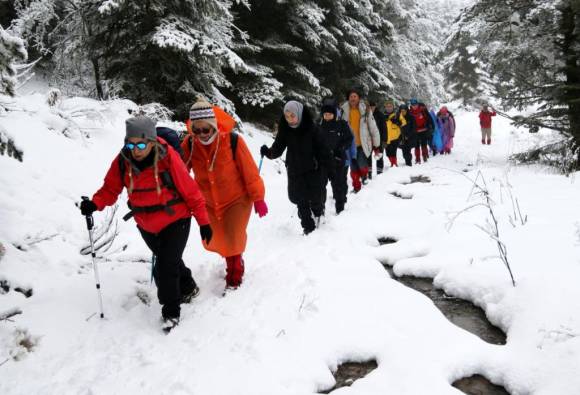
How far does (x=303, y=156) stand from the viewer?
256 inches

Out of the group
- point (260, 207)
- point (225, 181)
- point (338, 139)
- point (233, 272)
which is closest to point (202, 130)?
point (225, 181)

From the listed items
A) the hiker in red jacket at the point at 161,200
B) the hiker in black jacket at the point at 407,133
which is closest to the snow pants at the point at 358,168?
the hiker in black jacket at the point at 407,133

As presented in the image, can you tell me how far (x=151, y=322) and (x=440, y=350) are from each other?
2.65 meters

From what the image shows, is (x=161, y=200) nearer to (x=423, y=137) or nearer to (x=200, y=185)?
(x=200, y=185)

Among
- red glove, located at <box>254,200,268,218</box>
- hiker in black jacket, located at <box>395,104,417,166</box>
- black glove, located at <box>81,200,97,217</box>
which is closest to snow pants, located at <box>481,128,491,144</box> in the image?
hiker in black jacket, located at <box>395,104,417,166</box>

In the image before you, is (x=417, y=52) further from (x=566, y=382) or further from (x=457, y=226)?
(x=566, y=382)

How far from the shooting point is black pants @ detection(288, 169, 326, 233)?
660 cm

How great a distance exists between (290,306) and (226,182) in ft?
5.06

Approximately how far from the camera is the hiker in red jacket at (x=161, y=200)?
3.85m

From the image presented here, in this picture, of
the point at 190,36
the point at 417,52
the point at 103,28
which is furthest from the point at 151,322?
the point at 417,52

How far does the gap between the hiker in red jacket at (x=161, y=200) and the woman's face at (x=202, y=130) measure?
566 mm

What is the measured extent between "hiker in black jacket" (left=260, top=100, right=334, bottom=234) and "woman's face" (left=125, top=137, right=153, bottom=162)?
8.88 ft

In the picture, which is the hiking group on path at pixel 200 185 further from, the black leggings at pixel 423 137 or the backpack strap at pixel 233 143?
the black leggings at pixel 423 137

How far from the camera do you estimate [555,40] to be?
32.6 ft
